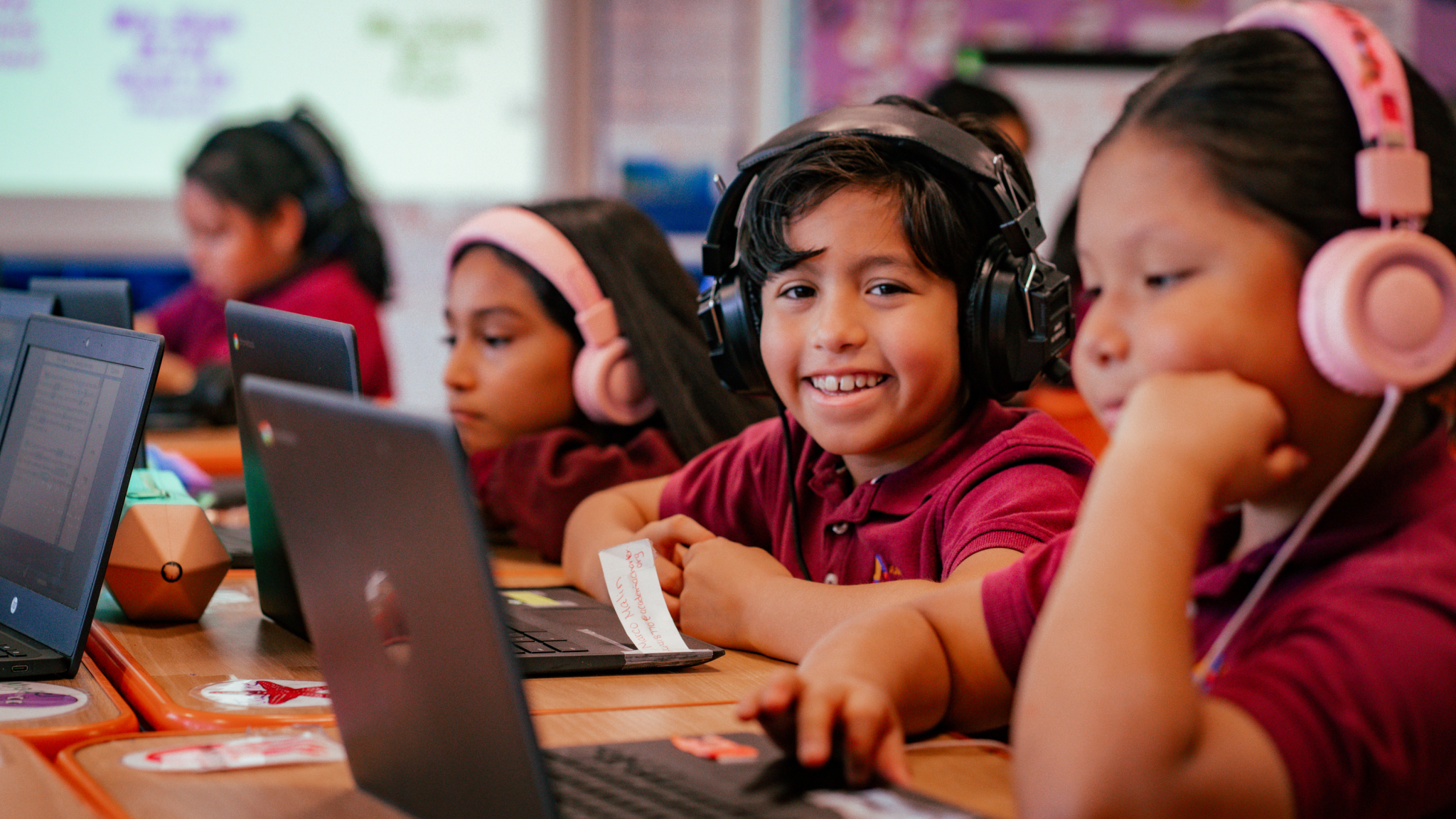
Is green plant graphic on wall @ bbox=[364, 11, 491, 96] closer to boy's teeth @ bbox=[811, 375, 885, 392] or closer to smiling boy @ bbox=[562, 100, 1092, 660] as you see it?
smiling boy @ bbox=[562, 100, 1092, 660]

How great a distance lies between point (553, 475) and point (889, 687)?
967 millimetres

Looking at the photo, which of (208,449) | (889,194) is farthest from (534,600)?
(208,449)

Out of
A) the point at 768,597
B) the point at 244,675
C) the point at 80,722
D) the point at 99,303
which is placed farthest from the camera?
the point at 99,303

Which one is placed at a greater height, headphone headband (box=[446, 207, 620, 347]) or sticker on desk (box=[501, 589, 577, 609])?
headphone headband (box=[446, 207, 620, 347])

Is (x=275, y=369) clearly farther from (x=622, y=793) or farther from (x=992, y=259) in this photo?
(x=992, y=259)

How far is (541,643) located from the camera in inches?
41.1

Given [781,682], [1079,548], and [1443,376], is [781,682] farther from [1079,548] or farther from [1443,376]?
[1443,376]

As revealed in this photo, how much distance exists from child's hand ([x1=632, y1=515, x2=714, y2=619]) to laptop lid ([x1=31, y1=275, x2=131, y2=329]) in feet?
1.86

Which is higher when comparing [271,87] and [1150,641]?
[271,87]

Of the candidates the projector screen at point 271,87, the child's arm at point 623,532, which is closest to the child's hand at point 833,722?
the child's arm at point 623,532

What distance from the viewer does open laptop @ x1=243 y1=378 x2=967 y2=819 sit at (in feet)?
1.84

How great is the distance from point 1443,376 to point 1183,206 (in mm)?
146

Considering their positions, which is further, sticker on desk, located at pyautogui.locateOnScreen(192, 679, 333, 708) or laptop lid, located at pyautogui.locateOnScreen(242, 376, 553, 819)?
sticker on desk, located at pyautogui.locateOnScreen(192, 679, 333, 708)

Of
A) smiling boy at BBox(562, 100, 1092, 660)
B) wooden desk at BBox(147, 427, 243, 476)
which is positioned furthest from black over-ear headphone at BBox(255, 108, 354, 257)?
smiling boy at BBox(562, 100, 1092, 660)
